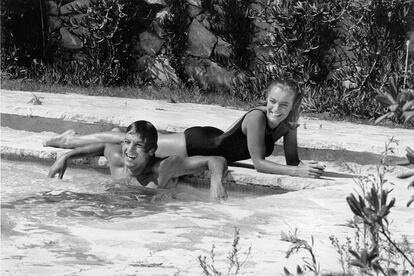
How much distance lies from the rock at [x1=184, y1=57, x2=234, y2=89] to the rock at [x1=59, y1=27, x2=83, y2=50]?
5.17 ft

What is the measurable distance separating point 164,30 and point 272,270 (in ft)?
27.0

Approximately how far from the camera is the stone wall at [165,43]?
1195 centimetres

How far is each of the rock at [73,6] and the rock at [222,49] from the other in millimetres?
1815

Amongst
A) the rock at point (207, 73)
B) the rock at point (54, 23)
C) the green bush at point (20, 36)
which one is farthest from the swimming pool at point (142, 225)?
the rock at point (54, 23)

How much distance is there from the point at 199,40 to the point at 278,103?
5029mm

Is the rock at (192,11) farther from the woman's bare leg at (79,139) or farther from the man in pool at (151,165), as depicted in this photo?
the man in pool at (151,165)

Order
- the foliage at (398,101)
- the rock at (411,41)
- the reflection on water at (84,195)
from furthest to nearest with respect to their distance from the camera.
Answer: the rock at (411,41) → the reflection on water at (84,195) → the foliage at (398,101)

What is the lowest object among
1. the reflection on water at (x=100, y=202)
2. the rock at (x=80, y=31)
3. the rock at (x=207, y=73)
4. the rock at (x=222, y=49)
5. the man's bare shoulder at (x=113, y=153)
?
the reflection on water at (x=100, y=202)

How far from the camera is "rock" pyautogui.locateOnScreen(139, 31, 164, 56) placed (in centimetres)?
1245

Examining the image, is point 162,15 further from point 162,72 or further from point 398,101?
point 398,101

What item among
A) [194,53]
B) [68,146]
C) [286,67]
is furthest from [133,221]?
[194,53]

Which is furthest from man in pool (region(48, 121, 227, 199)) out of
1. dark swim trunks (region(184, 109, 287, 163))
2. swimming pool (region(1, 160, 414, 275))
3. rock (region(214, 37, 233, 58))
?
rock (region(214, 37, 233, 58))

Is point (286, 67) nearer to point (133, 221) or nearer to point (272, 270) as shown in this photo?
point (133, 221)

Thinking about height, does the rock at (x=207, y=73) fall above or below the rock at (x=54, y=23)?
below
